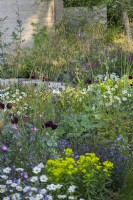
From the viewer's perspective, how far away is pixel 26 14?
45.8 ft

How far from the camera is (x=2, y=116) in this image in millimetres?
4508

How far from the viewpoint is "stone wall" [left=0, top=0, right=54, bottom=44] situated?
1365 centimetres

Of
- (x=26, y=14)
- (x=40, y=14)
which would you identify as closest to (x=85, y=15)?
(x=40, y=14)

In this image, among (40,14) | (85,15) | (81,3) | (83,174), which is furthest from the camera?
(81,3)

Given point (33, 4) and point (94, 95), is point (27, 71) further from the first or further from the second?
point (33, 4)

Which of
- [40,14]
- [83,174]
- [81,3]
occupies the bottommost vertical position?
[83,174]

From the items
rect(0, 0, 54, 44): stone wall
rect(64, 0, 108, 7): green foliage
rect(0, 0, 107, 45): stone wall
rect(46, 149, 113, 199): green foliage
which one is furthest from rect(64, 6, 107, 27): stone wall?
rect(46, 149, 113, 199): green foliage

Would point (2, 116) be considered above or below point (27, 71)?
above

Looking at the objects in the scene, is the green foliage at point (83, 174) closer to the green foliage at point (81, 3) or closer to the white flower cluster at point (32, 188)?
the white flower cluster at point (32, 188)

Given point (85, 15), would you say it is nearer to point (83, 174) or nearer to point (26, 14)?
point (26, 14)

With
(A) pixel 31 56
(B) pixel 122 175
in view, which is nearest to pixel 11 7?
(A) pixel 31 56

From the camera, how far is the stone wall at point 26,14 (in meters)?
13.6

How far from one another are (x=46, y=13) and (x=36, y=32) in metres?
0.81

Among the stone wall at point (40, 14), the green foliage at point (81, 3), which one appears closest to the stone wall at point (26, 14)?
the stone wall at point (40, 14)
